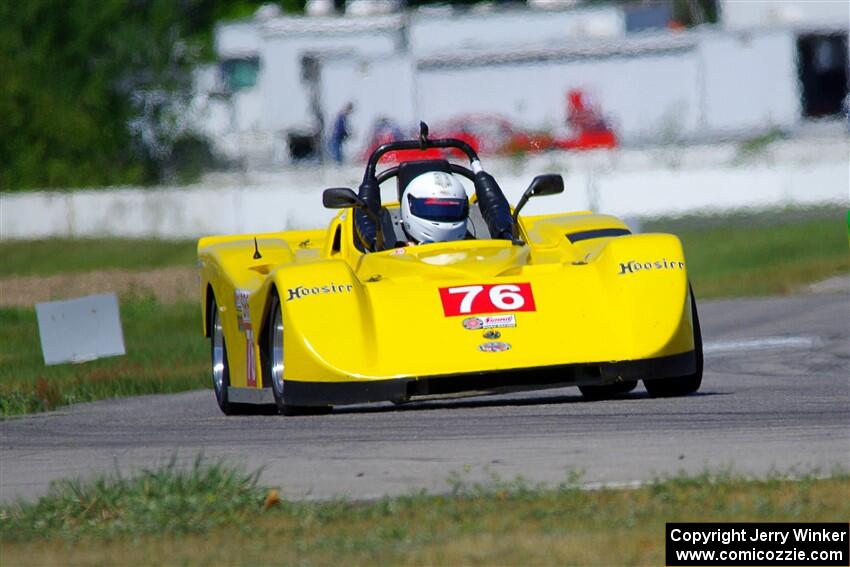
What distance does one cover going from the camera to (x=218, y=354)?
12.2 metres

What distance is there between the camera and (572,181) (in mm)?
31359

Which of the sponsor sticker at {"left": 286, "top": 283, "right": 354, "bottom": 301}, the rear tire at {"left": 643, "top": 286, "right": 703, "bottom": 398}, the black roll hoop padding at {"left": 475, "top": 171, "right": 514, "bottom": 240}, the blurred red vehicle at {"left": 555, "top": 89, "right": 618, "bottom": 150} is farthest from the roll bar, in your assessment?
the blurred red vehicle at {"left": 555, "top": 89, "right": 618, "bottom": 150}

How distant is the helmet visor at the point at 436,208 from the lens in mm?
11453

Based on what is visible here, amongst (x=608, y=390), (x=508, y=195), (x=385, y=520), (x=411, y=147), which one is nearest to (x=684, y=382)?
(x=608, y=390)

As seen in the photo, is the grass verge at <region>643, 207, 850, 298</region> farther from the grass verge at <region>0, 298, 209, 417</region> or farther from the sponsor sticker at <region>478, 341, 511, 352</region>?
the sponsor sticker at <region>478, 341, 511, 352</region>

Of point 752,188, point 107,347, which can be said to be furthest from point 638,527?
point 752,188

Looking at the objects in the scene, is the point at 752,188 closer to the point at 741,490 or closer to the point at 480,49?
the point at 480,49

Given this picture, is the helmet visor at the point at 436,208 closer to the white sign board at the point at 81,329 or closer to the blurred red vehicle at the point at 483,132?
the white sign board at the point at 81,329

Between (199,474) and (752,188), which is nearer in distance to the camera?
(199,474)

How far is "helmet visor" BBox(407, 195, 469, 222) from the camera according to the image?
1145 centimetres

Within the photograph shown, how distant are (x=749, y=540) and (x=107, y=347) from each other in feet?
37.4

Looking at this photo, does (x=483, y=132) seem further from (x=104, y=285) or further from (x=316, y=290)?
(x=316, y=290)

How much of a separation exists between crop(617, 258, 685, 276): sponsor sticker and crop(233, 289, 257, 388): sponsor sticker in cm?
222

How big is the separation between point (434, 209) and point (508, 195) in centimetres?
1971
